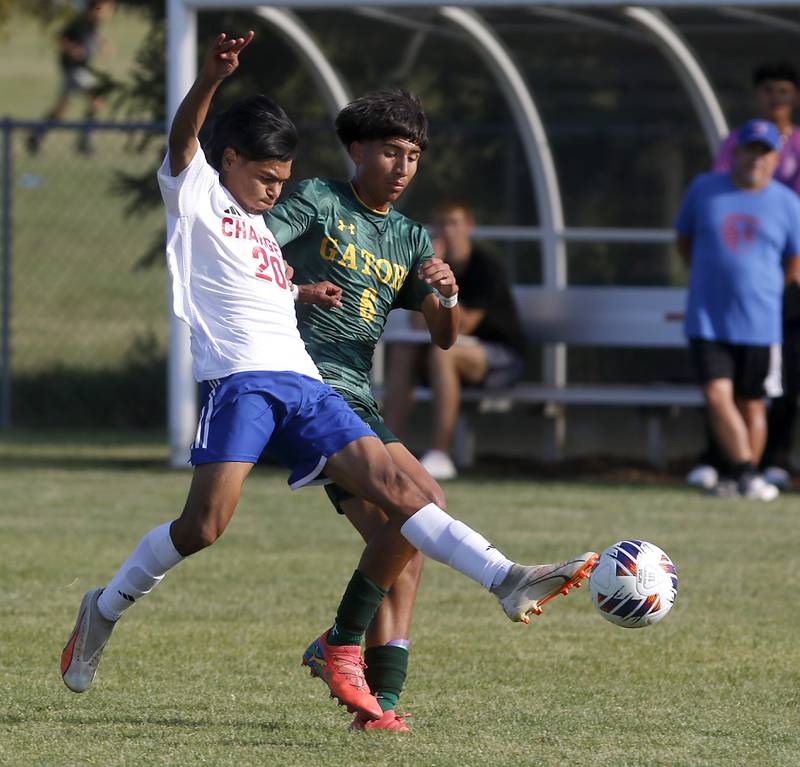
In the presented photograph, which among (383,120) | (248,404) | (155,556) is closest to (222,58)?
(383,120)

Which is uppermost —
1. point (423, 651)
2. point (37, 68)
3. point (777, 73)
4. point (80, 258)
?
point (777, 73)

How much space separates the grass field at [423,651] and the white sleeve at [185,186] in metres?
1.43

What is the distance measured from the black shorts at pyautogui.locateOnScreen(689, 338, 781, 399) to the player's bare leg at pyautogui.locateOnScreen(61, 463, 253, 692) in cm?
575

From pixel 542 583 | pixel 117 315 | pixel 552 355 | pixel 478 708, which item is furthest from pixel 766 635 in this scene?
pixel 117 315

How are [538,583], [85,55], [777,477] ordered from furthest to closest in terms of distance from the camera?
[85,55] < [777,477] < [538,583]

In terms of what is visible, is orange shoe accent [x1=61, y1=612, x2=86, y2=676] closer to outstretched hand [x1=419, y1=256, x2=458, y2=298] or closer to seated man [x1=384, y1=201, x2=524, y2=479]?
outstretched hand [x1=419, y1=256, x2=458, y2=298]

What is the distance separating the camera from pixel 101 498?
33.0 feet

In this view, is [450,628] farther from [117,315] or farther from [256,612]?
[117,315]

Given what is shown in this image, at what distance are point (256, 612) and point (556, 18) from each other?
6.49 metres

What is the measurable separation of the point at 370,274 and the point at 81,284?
17131mm

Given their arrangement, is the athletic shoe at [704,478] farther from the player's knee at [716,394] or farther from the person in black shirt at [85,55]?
the person in black shirt at [85,55]

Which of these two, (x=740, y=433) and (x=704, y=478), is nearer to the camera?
(x=740, y=433)

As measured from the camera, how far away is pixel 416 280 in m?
5.29

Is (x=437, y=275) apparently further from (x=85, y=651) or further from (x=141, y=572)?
(x=85, y=651)
